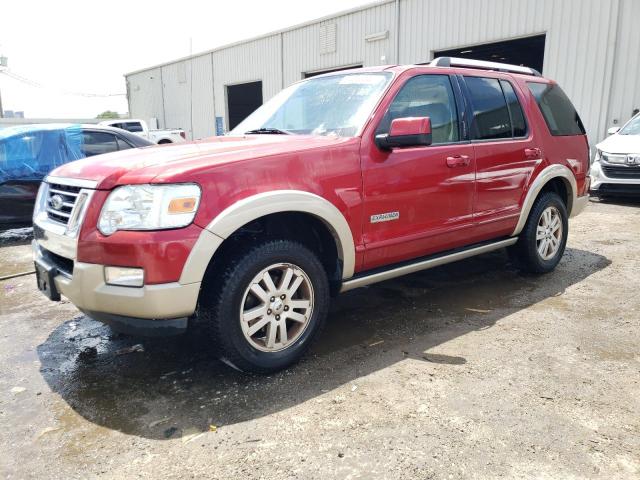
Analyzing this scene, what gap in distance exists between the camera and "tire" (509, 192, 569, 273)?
4.72m

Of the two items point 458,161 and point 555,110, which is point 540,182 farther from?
point 458,161

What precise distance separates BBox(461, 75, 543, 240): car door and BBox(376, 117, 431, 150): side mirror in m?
0.97

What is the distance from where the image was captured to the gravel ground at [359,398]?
2273mm

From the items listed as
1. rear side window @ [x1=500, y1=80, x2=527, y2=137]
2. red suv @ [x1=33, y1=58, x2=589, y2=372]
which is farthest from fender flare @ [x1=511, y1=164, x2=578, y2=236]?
rear side window @ [x1=500, y1=80, x2=527, y2=137]

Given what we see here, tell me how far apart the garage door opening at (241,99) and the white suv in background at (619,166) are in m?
16.3

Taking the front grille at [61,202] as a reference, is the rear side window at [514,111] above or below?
above

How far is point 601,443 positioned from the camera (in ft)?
7.77

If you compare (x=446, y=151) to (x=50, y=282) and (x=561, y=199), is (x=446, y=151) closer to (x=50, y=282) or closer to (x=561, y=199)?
(x=561, y=199)

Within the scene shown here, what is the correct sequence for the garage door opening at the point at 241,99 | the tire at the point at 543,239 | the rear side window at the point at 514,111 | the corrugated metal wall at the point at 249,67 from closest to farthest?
1. the rear side window at the point at 514,111
2. the tire at the point at 543,239
3. the corrugated metal wall at the point at 249,67
4. the garage door opening at the point at 241,99

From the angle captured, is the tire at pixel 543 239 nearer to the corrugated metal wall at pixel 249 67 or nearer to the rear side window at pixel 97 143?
the rear side window at pixel 97 143

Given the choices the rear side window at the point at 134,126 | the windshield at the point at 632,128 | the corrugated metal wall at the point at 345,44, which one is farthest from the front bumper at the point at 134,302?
the rear side window at the point at 134,126

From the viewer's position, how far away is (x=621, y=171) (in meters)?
9.04

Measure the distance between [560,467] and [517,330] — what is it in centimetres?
160

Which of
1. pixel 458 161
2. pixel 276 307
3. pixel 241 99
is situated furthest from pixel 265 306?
pixel 241 99
